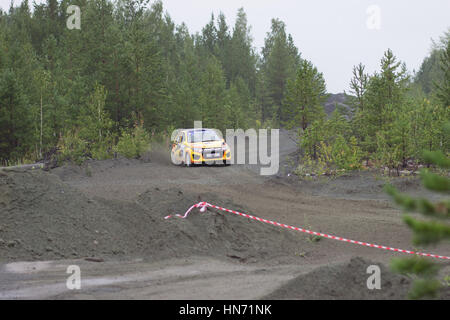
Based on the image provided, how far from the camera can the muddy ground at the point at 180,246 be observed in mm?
7133

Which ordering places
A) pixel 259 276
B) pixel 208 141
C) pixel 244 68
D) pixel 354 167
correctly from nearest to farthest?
Answer: pixel 259 276 < pixel 354 167 < pixel 208 141 < pixel 244 68

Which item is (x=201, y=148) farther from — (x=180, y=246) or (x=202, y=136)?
(x=180, y=246)

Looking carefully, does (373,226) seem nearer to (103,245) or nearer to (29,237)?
(103,245)

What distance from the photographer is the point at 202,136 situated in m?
Answer: 23.7

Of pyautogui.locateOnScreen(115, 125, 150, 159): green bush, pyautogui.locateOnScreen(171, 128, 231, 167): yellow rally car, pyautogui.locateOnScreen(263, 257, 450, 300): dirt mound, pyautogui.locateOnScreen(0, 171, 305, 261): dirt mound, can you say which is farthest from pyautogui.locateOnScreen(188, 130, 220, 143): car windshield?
pyautogui.locateOnScreen(263, 257, 450, 300): dirt mound

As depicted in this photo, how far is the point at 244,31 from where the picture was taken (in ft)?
285

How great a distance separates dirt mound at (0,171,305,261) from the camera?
10258 millimetres

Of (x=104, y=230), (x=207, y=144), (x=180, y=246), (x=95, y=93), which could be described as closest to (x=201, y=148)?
(x=207, y=144)

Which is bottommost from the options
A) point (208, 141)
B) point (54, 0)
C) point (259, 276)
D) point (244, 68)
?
point (259, 276)

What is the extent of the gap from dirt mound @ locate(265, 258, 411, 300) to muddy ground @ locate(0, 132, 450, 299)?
0.01 m
